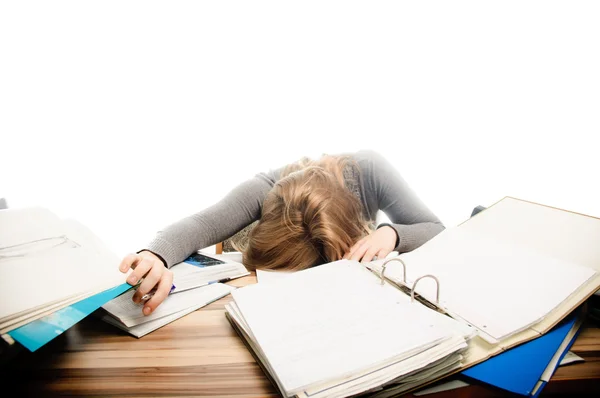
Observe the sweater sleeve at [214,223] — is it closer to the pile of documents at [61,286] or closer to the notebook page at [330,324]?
the pile of documents at [61,286]

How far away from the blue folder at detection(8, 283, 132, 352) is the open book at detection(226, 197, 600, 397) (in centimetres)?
18

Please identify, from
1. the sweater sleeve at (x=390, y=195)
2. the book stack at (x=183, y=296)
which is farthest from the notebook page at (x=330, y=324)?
the sweater sleeve at (x=390, y=195)

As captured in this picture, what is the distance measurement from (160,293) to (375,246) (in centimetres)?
44

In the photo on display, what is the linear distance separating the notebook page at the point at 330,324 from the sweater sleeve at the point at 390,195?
0.46 metres

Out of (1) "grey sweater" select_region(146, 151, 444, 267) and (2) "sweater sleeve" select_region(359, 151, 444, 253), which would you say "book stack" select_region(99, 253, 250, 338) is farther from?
(2) "sweater sleeve" select_region(359, 151, 444, 253)

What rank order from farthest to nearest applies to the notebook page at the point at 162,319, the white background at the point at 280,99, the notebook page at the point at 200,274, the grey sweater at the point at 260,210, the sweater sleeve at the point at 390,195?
the white background at the point at 280,99 → the sweater sleeve at the point at 390,195 → the grey sweater at the point at 260,210 → the notebook page at the point at 200,274 → the notebook page at the point at 162,319

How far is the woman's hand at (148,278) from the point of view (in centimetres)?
55

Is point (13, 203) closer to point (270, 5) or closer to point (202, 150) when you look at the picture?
point (202, 150)

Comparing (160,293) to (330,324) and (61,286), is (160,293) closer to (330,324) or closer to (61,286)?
(61,286)

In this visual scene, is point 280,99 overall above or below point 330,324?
above

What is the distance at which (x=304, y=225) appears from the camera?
2.57 feet

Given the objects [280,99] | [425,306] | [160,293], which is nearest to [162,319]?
[160,293]

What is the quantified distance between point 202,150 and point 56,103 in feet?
1.74

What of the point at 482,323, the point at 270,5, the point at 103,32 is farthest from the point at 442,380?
the point at 103,32
